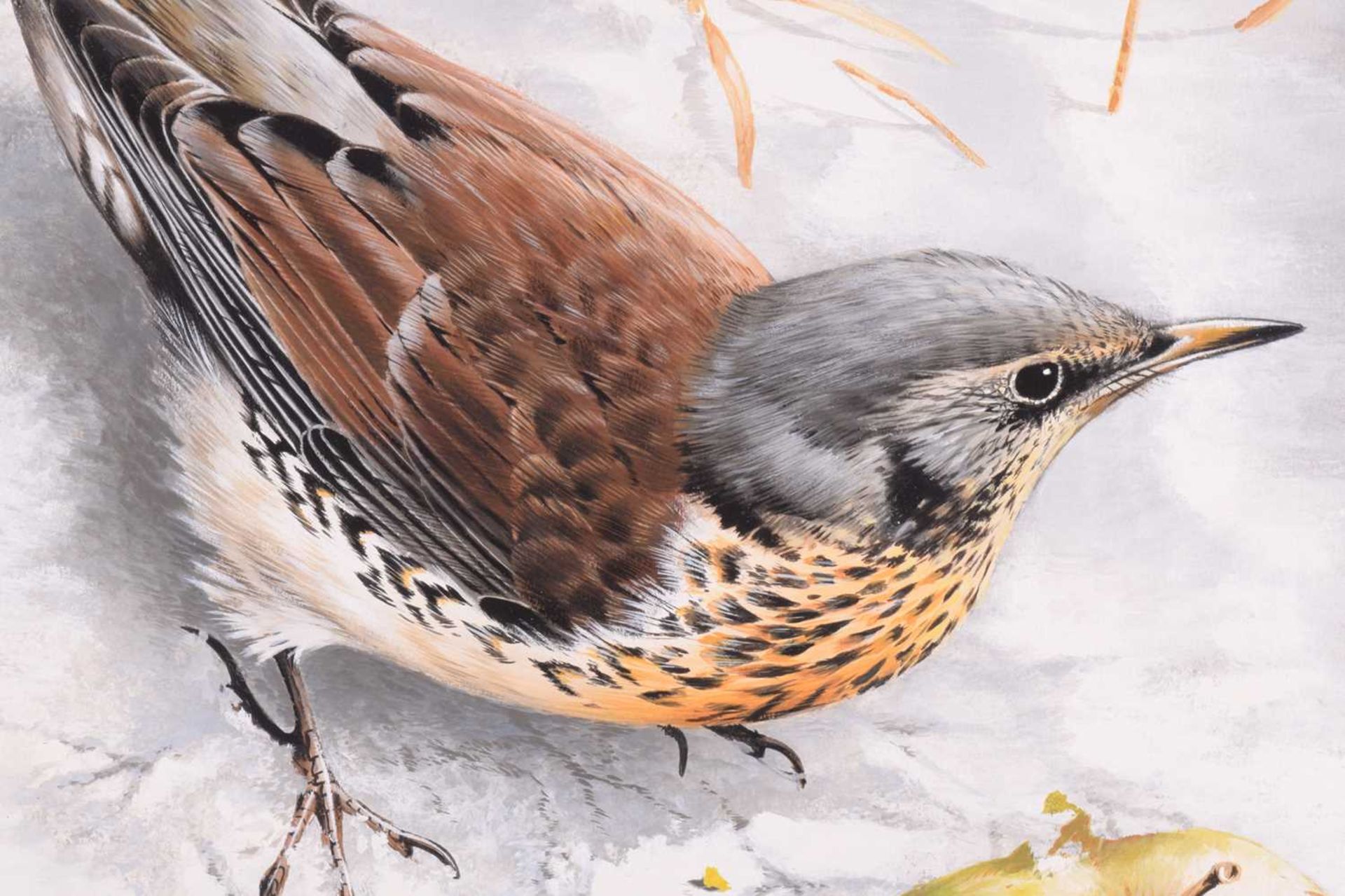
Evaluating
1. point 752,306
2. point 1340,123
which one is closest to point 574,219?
point 752,306

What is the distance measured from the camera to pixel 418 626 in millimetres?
886

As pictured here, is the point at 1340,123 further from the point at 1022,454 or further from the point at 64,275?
the point at 64,275

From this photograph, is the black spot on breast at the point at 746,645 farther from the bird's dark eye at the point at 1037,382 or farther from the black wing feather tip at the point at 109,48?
the black wing feather tip at the point at 109,48

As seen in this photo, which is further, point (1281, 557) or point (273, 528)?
point (1281, 557)

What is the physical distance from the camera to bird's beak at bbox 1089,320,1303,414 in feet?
3.01

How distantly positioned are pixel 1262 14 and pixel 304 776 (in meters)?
1.17

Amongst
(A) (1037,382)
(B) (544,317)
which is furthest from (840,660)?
(B) (544,317)

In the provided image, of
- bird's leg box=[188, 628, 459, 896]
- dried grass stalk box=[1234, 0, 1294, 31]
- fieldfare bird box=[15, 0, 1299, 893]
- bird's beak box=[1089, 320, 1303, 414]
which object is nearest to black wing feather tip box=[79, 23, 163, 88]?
fieldfare bird box=[15, 0, 1299, 893]

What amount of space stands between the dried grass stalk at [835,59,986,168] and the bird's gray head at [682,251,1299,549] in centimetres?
14

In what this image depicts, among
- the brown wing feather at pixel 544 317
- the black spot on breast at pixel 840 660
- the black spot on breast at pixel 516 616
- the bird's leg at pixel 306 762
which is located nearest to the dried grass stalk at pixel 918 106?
the brown wing feather at pixel 544 317

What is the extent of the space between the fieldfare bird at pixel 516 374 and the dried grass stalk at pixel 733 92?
7 centimetres

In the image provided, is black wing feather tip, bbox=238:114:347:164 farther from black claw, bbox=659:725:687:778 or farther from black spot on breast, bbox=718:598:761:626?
black claw, bbox=659:725:687:778

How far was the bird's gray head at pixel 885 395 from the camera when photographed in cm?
83

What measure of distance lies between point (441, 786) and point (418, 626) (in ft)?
0.57
